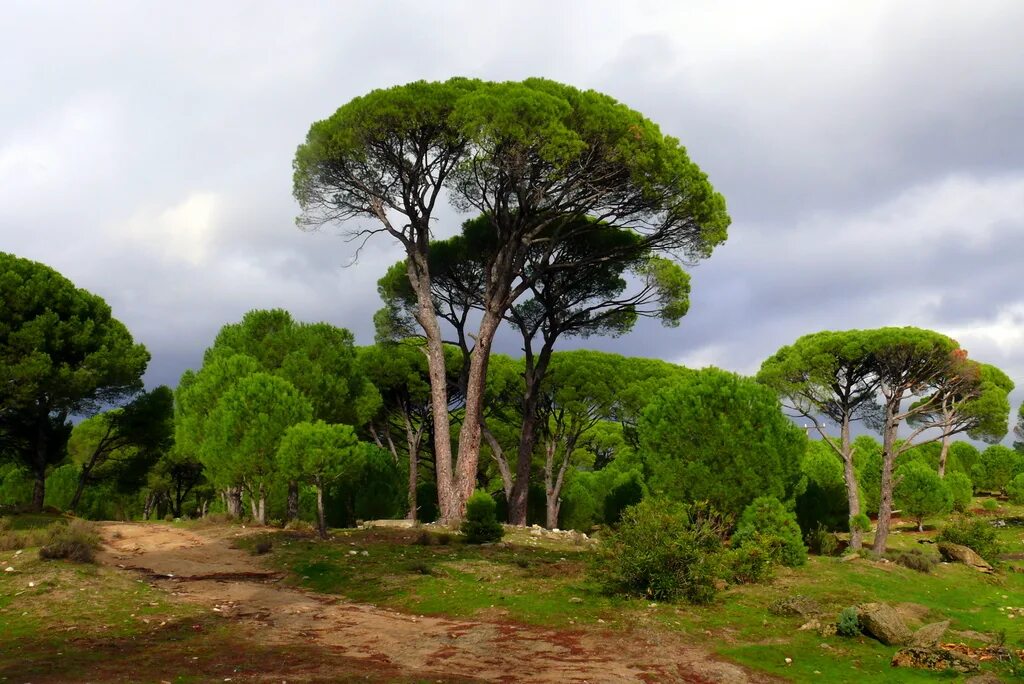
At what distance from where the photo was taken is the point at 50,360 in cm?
2681

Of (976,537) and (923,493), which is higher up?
(923,493)

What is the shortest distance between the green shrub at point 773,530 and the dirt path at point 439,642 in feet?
27.2

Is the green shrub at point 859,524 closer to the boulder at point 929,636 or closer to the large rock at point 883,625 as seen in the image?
the large rock at point 883,625

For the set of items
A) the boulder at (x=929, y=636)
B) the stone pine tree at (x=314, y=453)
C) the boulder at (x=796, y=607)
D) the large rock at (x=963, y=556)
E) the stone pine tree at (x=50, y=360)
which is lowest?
the large rock at (x=963, y=556)

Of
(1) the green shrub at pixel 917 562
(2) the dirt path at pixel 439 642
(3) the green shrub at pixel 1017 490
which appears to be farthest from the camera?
(3) the green shrub at pixel 1017 490

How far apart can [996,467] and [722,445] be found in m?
A: 53.7

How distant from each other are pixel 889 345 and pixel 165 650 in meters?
29.6

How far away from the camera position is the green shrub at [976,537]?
78.7 feet

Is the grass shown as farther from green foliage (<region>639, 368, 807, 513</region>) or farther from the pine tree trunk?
green foliage (<region>639, 368, 807, 513</region>)

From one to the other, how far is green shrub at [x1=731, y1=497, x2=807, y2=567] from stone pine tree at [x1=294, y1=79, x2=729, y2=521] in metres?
9.71

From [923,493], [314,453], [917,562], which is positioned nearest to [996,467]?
[923,493]

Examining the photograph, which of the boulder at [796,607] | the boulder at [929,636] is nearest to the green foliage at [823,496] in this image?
the boulder at [796,607]

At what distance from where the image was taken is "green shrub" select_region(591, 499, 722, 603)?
13719 millimetres

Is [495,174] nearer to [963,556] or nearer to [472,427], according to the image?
[472,427]
